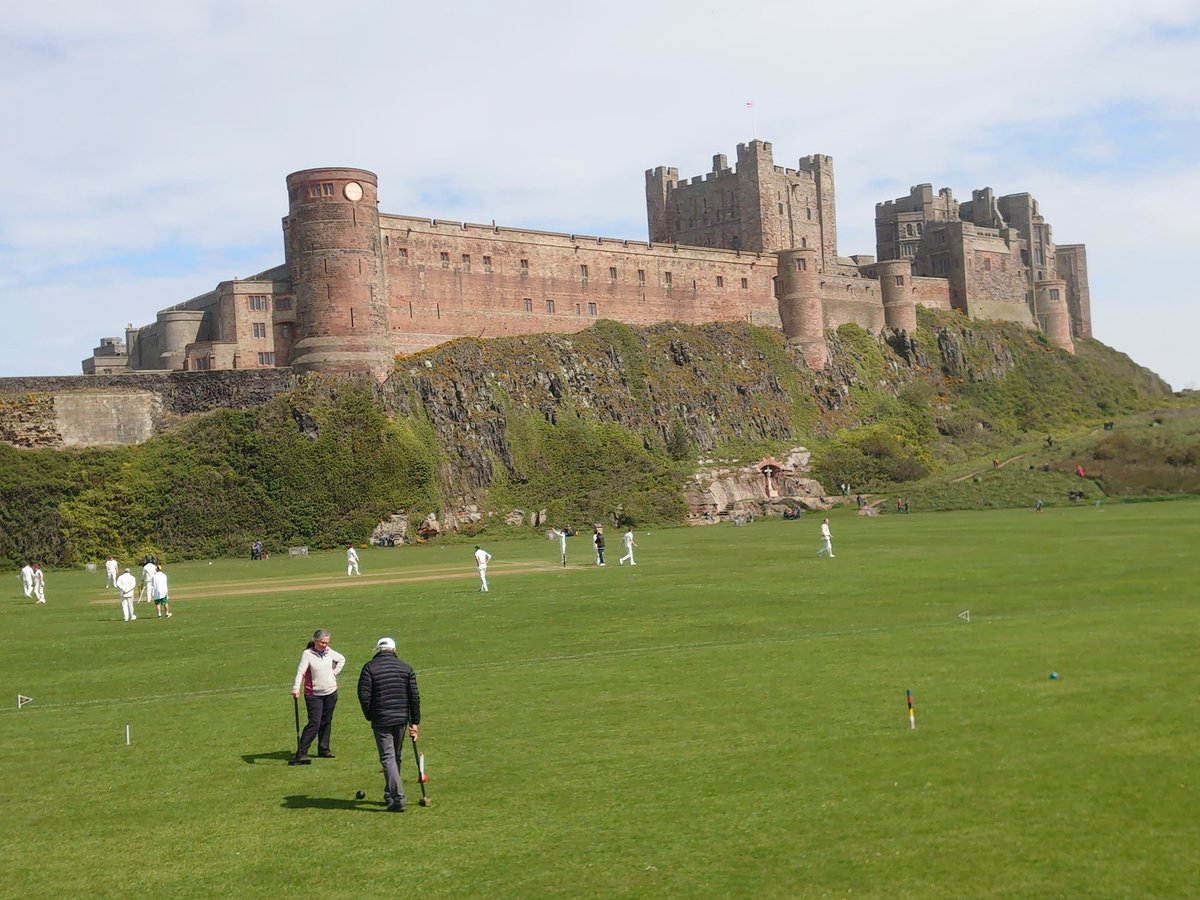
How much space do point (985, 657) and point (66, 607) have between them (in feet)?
97.8

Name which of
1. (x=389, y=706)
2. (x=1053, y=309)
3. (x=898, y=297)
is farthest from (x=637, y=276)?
(x=389, y=706)

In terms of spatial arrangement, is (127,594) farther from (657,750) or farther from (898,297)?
(898,297)

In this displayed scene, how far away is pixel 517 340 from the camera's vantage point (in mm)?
88125

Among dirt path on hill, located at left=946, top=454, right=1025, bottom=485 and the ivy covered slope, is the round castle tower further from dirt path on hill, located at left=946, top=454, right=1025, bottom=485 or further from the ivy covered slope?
dirt path on hill, located at left=946, top=454, right=1025, bottom=485

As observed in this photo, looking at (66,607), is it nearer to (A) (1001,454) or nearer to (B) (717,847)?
(B) (717,847)

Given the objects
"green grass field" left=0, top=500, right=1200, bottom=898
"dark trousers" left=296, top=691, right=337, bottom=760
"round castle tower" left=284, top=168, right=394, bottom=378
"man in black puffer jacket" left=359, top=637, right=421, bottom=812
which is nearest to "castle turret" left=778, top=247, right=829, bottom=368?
"round castle tower" left=284, top=168, right=394, bottom=378

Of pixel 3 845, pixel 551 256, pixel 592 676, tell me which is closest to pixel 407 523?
pixel 551 256

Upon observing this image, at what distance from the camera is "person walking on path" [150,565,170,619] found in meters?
36.8

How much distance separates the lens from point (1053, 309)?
123 meters

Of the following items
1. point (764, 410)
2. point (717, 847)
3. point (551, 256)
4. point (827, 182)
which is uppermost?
point (827, 182)

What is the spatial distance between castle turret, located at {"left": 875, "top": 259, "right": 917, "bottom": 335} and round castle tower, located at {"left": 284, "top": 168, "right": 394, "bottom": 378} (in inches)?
1891

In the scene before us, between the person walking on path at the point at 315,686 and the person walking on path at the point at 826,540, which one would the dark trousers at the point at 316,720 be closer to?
the person walking on path at the point at 315,686

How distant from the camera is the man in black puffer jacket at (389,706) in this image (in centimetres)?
1550

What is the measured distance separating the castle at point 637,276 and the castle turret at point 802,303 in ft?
0.38
